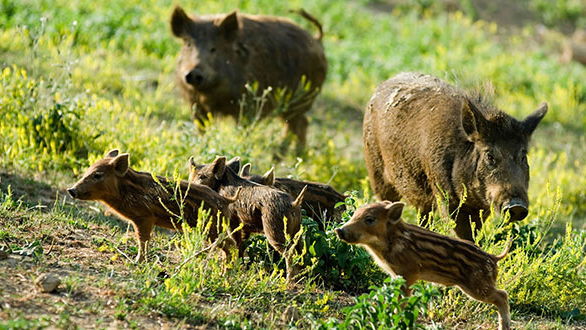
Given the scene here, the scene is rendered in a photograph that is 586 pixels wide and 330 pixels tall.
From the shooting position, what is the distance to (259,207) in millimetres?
7008

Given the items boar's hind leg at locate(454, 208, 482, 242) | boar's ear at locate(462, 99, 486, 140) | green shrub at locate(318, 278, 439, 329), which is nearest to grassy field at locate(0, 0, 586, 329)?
green shrub at locate(318, 278, 439, 329)

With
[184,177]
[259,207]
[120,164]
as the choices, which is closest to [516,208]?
[259,207]

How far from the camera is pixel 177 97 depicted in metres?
14.0

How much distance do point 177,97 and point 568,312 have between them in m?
7.96

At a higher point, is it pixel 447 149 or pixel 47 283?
pixel 47 283

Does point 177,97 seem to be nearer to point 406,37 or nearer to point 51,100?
point 51,100

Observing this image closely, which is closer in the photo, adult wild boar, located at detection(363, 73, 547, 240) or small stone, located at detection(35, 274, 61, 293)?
small stone, located at detection(35, 274, 61, 293)

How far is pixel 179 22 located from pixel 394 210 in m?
6.41

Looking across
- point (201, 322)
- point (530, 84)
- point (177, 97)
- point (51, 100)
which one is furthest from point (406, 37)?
point (201, 322)

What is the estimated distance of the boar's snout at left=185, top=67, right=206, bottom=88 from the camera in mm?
11492

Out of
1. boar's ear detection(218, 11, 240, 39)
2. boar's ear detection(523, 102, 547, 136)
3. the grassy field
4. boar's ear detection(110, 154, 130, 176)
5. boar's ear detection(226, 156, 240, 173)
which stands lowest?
the grassy field

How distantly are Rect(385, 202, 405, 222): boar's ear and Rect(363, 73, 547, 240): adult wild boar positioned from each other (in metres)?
1.45

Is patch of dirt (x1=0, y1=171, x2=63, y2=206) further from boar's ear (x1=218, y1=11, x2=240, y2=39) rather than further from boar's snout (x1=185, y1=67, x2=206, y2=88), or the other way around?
boar's ear (x1=218, y1=11, x2=240, y2=39)

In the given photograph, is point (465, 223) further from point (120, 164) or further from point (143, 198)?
point (120, 164)
